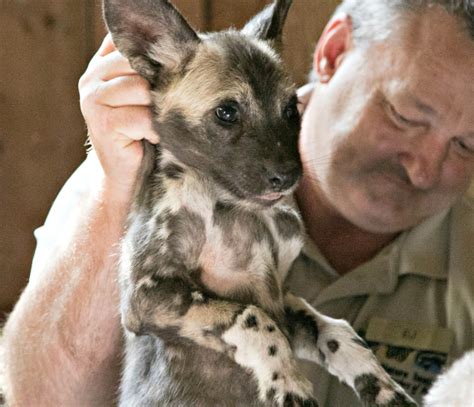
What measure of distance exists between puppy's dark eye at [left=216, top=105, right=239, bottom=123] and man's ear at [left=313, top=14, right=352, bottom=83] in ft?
2.45

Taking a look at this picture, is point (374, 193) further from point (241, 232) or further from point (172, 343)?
point (172, 343)

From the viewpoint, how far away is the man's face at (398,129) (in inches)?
68.8

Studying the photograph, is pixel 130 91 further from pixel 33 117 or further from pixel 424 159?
pixel 33 117

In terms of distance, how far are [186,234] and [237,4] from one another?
1.63m

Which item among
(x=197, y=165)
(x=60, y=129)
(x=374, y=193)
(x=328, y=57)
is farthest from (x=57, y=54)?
(x=197, y=165)

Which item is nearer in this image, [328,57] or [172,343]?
[172,343]

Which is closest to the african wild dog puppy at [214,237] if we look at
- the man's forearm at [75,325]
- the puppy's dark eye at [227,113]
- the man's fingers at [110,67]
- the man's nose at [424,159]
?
the puppy's dark eye at [227,113]

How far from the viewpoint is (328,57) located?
80.2 inches

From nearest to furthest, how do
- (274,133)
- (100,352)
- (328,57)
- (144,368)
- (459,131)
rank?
(274,133) → (144,368) → (100,352) → (459,131) → (328,57)

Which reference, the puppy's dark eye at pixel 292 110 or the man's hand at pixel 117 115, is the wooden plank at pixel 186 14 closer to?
the man's hand at pixel 117 115

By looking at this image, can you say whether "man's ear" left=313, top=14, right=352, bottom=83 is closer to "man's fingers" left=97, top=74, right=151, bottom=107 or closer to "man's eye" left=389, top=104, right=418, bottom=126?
"man's eye" left=389, top=104, right=418, bottom=126

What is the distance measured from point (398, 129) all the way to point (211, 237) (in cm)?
62

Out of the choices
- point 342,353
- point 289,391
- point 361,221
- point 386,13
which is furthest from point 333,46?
point 289,391

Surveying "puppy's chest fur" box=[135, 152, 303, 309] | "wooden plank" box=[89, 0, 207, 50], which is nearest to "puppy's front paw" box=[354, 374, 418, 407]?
"puppy's chest fur" box=[135, 152, 303, 309]
